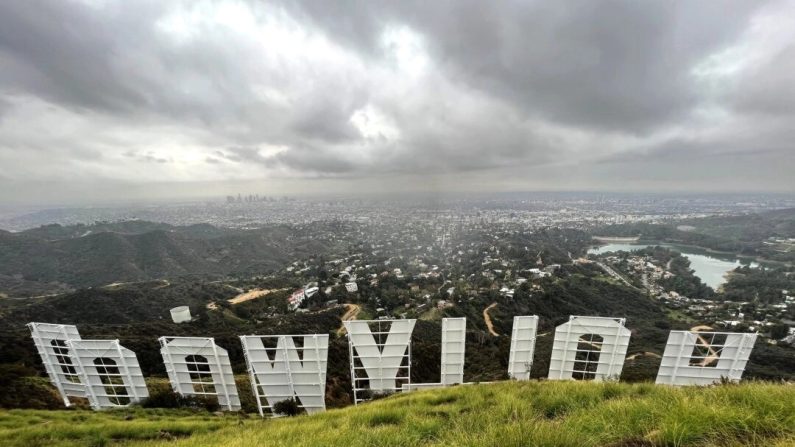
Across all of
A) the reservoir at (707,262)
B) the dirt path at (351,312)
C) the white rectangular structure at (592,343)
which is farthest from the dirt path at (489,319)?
the reservoir at (707,262)

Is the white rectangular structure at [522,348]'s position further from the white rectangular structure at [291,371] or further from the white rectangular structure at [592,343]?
the white rectangular structure at [291,371]

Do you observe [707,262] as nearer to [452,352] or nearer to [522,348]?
[522,348]

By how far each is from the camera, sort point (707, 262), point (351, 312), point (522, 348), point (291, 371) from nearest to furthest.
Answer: point (291, 371) < point (522, 348) < point (351, 312) < point (707, 262)

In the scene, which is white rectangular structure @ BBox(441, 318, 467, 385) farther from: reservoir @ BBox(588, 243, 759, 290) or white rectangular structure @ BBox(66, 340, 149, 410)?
reservoir @ BBox(588, 243, 759, 290)

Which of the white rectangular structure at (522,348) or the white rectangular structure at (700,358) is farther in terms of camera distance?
the white rectangular structure at (522,348)

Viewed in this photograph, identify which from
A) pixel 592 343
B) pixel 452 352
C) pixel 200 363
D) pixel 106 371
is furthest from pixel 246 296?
pixel 592 343
